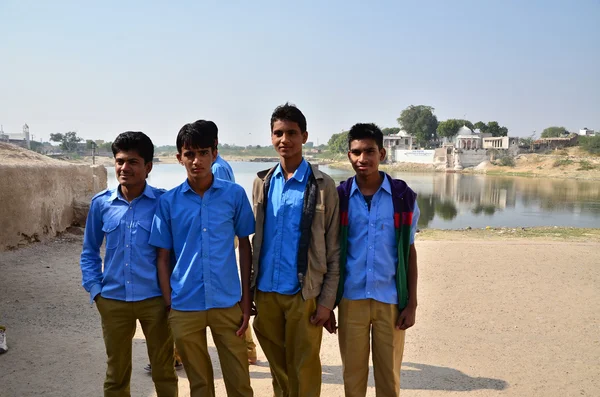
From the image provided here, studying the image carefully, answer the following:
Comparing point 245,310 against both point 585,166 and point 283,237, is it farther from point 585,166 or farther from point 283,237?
point 585,166

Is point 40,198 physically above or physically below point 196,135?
below

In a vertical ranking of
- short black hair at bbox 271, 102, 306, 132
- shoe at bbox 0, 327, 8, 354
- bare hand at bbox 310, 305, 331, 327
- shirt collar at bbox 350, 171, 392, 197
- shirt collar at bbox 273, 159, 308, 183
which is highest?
short black hair at bbox 271, 102, 306, 132

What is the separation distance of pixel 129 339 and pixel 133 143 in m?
1.11

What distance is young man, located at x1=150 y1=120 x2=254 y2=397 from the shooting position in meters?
2.45

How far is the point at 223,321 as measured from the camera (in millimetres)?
2490

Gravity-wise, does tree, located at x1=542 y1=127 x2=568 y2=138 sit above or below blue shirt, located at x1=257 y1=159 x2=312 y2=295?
above

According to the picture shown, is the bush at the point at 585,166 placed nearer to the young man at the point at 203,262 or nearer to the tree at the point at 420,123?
the tree at the point at 420,123

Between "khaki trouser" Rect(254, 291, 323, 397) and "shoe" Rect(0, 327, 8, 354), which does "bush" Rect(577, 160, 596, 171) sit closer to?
"khaki trouser" Rect(254, 291, 323, 397)

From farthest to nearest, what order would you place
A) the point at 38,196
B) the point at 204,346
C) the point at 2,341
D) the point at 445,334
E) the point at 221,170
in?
the point at 38,196 < the point at 445,334 < the point at 2,341 < the point at 221,170 < the point at 204,346

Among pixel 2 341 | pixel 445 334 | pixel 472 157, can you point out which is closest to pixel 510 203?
pixel 445 334

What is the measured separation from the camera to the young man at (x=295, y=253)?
2.50 metres

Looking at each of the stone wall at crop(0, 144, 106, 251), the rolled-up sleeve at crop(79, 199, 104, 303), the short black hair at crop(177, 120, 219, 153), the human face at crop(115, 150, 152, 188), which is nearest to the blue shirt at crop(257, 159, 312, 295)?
the short black hair at crop(177, 120, 219, 153)

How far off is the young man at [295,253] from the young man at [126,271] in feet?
1.87

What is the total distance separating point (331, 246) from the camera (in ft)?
8.39
